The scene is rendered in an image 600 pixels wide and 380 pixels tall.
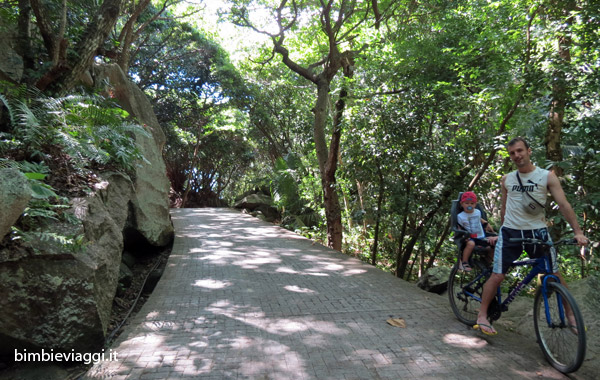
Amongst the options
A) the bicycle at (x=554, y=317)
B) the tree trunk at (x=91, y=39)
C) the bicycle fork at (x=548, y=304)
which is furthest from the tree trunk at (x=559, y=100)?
the tree trunk at (x=91, y=39)

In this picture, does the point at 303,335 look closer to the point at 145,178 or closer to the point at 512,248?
the point at 512,248

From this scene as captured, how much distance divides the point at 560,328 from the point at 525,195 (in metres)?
1.10

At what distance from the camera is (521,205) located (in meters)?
3.17

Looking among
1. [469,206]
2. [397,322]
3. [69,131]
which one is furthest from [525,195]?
[69,131]

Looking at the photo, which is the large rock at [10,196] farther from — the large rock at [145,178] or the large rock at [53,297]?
Answer: the large rock at [145,178]

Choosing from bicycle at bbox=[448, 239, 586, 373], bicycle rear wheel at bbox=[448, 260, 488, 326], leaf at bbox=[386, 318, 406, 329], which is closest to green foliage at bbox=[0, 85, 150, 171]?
leaf at bbox=[386, 318, 406, 329]

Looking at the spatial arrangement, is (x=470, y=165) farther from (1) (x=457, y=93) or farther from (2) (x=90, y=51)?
(2) (x=90, y=51)

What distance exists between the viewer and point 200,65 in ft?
59.2

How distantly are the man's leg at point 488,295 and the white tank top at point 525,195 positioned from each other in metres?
0.49

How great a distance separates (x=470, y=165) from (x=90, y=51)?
6.84 metres

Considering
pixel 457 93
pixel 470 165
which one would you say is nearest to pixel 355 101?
pixel 457 93

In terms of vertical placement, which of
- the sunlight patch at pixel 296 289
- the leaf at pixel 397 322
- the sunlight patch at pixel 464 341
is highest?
the sunlight patch at pixel 464 341

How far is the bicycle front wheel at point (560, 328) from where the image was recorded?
8.66 feet

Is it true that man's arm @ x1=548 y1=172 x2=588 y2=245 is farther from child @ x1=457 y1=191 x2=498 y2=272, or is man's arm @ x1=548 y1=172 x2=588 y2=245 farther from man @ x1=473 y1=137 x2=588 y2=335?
child @ x1=457 y1=191 x2=498 y2=272
